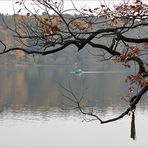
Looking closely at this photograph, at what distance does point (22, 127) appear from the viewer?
22.6m

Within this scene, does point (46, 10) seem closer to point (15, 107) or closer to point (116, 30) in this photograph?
point (116, 30)

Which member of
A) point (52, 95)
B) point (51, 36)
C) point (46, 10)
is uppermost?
point (46, 10)

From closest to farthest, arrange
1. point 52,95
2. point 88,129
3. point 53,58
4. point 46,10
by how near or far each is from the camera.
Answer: point 46,10
point 88,129
point 52,95
point 53,58

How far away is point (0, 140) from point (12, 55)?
9046cm

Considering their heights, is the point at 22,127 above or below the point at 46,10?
below

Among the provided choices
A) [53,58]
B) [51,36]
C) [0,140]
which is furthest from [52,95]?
[53,58]

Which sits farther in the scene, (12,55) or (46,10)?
(12,55)

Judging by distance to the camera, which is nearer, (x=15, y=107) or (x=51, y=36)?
(x=51, y=36)

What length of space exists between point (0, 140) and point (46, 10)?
1576 cm

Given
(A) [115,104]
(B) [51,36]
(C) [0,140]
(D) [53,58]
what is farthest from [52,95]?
(D) [53,58]

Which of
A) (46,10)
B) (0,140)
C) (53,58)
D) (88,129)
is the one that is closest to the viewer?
(46,10)

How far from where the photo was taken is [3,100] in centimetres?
3547

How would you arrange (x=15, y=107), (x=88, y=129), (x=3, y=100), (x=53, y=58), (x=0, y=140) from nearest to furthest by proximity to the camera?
1. (x=0, y=140)
2. (x=88, y=129)
3. (x=15, y=107)
4. (x=3, y=100)
5. (x=53, y=58)

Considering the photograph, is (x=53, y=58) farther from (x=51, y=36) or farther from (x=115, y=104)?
(x=51, y=36)
